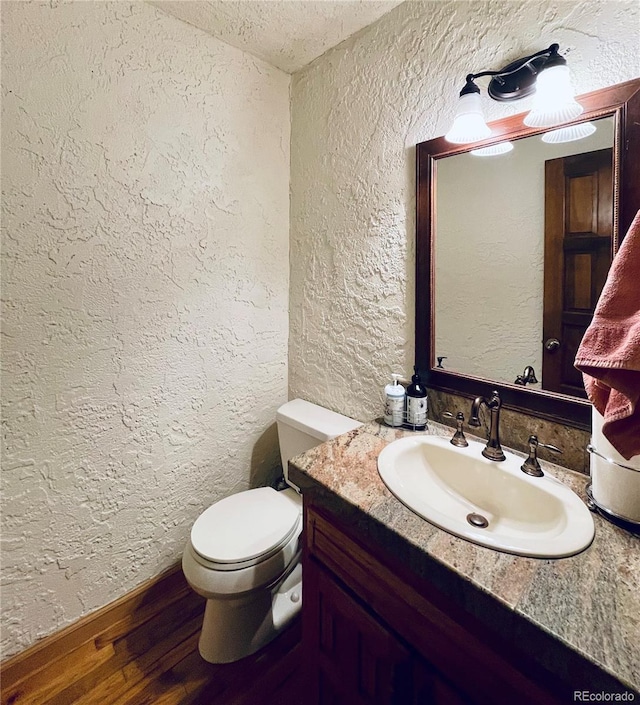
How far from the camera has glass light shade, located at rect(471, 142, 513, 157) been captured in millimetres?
1013

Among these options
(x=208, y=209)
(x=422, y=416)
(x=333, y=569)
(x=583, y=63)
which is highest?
(x=583, y=63)

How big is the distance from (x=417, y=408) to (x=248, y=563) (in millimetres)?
732

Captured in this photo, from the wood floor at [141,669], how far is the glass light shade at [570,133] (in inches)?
69.5

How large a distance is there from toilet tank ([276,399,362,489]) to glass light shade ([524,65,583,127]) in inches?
43.5

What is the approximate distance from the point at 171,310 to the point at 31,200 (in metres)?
0.51

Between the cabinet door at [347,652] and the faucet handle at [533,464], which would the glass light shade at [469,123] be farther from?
the cabinet door at [347,652]

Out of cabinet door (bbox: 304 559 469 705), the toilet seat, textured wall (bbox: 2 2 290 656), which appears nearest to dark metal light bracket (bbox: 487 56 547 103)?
textured wall (bbox: 2 2 290 656)

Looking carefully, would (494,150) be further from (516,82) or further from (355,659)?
(355,659)

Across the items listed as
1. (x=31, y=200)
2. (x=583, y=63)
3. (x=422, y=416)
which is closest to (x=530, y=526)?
(x=422, y=416)

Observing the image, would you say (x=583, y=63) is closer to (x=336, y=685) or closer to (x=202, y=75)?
(x=202, y=75)

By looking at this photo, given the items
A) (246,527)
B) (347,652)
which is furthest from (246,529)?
(347,652)

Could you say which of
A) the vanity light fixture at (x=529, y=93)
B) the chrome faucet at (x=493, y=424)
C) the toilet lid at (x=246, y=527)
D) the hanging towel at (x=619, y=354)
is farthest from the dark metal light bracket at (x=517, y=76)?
the toilet lid at (x=246, y=527)

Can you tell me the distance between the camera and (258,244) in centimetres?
160

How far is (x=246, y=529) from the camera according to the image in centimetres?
125
